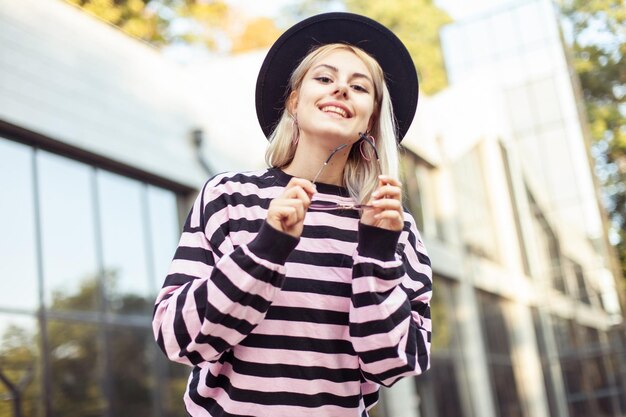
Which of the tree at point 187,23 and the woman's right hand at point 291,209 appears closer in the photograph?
the woman's right hand at point 291,209

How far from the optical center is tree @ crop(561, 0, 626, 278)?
28.6 m

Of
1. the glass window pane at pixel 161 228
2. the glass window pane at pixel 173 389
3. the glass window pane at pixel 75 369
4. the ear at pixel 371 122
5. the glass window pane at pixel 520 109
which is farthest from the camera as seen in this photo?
the glass window pane at pixel 520 109

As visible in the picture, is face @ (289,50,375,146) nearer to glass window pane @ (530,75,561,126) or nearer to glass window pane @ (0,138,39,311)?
glass window pane @ (0,138,39,311)

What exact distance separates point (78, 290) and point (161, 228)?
192 centimetres

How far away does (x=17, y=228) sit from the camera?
774cm

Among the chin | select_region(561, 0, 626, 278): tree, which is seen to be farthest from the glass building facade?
select_region(561, 0, 626, 278): tree

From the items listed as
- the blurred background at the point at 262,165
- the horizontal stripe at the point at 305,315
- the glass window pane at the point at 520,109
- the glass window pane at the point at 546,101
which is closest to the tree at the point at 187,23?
the blurred background at the point at 262,165

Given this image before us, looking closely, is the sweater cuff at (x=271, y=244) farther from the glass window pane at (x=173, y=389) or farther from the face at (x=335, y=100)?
the glass window pane at (x=173, y=389)

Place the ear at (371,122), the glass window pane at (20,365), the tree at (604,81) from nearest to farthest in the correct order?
the ear at (371,122) < the glass window pane at (20,365) < the tree at (604,81)

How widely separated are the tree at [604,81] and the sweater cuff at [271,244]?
27963 mm

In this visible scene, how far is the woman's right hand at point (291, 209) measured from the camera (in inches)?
67.7

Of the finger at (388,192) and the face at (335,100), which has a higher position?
the face at (335,100)

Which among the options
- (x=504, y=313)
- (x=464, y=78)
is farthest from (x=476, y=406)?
(x=464, y=78)

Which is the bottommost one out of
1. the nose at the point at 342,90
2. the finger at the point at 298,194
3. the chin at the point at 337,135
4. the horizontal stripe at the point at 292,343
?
the horizontal stripe at the point at 292,343
